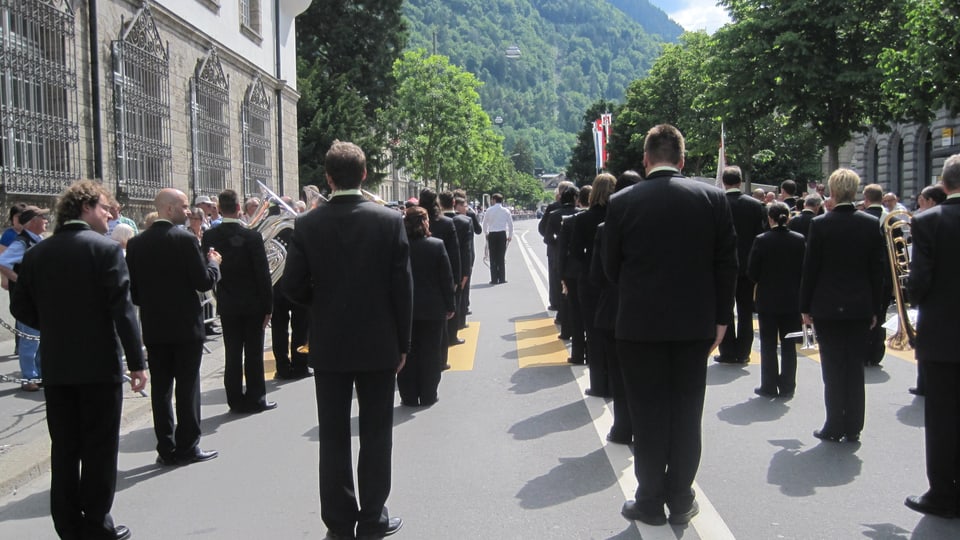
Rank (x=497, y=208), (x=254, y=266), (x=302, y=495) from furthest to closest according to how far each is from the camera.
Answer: (x=497, y=208) < (x=254, y=266) < (x=302, y=495)

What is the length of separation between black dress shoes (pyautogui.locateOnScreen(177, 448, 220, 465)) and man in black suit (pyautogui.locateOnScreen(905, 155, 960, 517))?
15.6 ft

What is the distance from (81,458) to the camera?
4832mm

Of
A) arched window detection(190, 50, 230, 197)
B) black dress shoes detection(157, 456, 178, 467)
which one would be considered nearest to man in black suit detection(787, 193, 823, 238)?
black dress shoes detection(157, 456, 178, 467)

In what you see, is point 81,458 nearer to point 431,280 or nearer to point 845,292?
point 431,280

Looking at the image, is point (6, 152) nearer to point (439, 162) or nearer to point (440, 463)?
point (440, 463)

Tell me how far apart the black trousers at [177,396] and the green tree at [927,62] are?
720 inches

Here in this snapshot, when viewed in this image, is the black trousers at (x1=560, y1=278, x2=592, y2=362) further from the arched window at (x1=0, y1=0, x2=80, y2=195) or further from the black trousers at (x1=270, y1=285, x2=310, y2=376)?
the arched window at (x1=0, y1=0, x2=80, y2=195)

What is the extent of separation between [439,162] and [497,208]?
40647 mm

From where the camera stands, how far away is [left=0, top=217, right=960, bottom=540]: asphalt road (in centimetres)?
495

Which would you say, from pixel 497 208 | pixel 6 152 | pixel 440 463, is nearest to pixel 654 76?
pixel 497 208

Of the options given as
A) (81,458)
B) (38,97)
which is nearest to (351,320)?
(81,458)

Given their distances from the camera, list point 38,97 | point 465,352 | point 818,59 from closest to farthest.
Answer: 1. point 465,352
2. point 38,97
3. point 818,59

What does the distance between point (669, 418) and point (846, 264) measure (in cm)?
256

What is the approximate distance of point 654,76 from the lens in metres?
62.8
